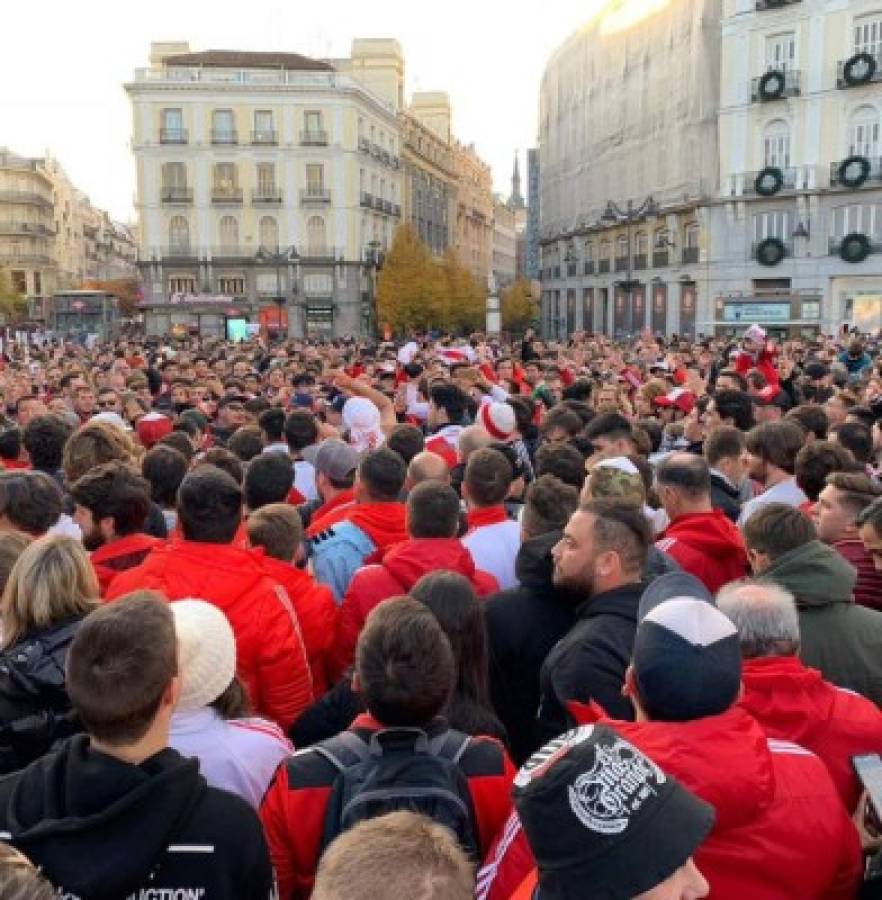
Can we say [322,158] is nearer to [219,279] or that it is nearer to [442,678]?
[219,279]

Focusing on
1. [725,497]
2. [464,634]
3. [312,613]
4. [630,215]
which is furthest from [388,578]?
[630,215]

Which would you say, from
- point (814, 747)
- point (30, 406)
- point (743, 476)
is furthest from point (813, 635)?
point (30, 406)

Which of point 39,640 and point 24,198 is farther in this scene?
point 24,198

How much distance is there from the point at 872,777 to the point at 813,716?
0.88 ft

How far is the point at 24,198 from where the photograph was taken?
87.8 meters

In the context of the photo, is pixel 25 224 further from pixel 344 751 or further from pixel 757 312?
pixel 344 751

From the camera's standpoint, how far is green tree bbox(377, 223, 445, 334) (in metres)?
54.6

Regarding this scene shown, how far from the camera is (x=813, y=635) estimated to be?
3.30 meters

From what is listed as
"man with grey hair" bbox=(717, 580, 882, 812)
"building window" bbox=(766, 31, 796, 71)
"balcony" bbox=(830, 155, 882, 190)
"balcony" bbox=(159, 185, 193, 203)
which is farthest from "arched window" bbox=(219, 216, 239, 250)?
"man with grey hair" bbox=(717, 580, 882, 812)

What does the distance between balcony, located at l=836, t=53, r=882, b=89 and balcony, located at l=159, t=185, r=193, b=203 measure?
119 feet

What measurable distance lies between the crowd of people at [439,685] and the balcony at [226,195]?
175 ft

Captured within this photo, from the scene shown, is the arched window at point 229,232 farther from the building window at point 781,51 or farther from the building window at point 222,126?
the building window at point 781,51

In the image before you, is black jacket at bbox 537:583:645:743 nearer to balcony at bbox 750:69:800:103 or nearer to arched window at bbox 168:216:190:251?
balcony at bbox 750:69:800:103

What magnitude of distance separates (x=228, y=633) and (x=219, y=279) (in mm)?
56100
